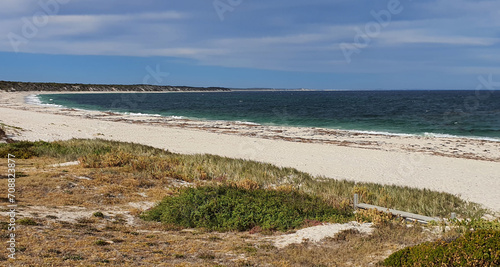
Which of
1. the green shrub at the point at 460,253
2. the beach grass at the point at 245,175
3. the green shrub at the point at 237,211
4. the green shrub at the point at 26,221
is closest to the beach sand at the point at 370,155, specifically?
the beach grass at the point at 245,175

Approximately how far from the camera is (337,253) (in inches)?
283

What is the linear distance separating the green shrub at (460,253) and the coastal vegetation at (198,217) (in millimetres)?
48

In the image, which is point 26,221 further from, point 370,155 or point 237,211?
point 370,155

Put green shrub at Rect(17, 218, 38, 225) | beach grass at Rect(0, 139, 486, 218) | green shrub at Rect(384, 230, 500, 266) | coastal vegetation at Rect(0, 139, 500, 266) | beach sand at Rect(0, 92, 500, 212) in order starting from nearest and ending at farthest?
1. green shrub at Rect(384, 230, 500, 266)
2. coastal vegetation at Rect(0, 139, 500, 266)
3. green shrub at Rect(17, 218, 38, 225)
4. beach grass at Rect(0, 139, 486, 218)
5. beach sand at Rect(0, 92, 500, 212)

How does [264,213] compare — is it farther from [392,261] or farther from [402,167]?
[402,167]

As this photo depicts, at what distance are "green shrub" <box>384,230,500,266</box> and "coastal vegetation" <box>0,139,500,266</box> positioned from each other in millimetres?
48

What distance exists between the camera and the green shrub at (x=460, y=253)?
19.2 ft

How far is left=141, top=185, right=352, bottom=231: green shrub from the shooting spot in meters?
9.32

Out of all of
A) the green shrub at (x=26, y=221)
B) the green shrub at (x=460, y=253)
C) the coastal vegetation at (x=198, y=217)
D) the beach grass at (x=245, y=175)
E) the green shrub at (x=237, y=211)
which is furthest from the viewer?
the beach grass at (x=245, y=175)

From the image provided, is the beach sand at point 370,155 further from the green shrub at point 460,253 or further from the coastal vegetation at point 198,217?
the green shrub at point 460,253

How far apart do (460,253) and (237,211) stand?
534cm

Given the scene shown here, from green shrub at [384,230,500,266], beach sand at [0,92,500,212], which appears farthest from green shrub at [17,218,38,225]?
beach sand at [0,92,500,212]

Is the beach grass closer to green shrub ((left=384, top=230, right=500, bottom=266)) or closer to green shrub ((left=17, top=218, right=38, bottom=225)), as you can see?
green shrub ((left=384, top=230, right=500, bottom=266))

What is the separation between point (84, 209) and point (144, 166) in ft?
17.9
